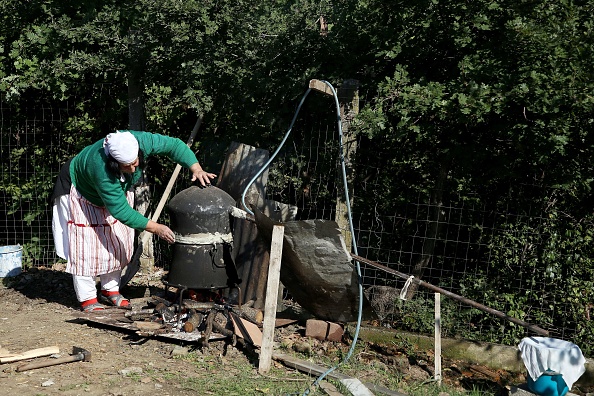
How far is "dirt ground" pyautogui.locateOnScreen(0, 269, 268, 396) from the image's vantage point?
4.93 metres

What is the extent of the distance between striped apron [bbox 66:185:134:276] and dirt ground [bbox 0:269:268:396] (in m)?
0.49

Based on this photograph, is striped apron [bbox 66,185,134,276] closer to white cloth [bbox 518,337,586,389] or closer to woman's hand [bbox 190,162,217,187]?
woman's hand [bbox 190,162,217,187]

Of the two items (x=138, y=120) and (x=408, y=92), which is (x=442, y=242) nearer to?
(x=408, y=92)

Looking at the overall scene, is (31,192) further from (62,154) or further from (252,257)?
(252,257)

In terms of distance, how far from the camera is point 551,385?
15.2ft

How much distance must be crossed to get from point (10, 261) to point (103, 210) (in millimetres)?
2184

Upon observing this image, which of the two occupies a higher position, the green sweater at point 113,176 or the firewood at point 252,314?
the green sweater at point 113,176

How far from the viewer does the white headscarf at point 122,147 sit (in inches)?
229

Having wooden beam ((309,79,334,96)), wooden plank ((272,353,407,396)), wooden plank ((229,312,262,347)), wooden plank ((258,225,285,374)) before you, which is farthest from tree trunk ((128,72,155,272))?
wooden plank ((258,225,285,374))

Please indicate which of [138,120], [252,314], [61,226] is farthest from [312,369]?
[138,120]

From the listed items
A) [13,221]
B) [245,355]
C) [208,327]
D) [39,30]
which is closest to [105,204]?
[208,327]

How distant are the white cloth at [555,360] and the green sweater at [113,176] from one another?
126 inches

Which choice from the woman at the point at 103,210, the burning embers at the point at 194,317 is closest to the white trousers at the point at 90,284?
the woman at the point at 103,210

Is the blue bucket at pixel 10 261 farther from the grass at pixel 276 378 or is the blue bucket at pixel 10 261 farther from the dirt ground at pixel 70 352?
the grass at pixel 276 378
